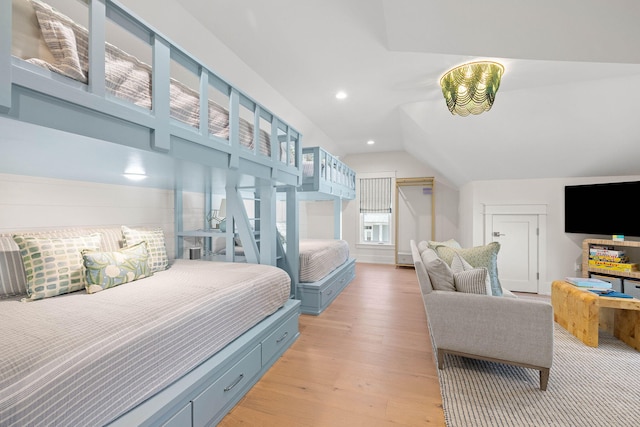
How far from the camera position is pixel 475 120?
3332 millimetres

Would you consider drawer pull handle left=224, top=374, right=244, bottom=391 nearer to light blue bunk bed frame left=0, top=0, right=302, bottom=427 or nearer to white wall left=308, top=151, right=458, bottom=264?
light blue bunk bed frame left=0, top=0, right=302, bottom=427

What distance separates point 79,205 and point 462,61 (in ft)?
11.7

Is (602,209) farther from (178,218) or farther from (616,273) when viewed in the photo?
(178,218)

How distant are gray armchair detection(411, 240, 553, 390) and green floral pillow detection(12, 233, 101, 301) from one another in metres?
2.26

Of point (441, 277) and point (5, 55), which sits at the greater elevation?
point (5, 55)

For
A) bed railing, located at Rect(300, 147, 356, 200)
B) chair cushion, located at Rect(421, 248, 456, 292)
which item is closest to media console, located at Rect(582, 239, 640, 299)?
chair cushion, located at Rect(421, 248, 456, 292)

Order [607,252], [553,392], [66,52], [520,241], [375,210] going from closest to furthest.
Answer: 1. [66,52]
2. [553,392]
3. [607,252]
4. [520,241]
5. [375,210]

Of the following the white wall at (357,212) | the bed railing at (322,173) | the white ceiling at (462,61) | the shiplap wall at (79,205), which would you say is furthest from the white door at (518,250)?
the shiplap wall at (79,205)

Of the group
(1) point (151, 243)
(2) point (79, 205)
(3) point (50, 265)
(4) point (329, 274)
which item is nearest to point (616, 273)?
(4) point (329, 274)

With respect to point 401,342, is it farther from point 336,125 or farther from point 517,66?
point 336,125

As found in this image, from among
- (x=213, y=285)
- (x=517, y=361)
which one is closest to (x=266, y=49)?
(x=213, y=285)

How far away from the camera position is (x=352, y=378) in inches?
73.5

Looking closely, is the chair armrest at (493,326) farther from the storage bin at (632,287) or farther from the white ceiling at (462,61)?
the storage bin at (632,287)

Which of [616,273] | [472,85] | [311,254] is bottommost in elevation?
[616,273]
